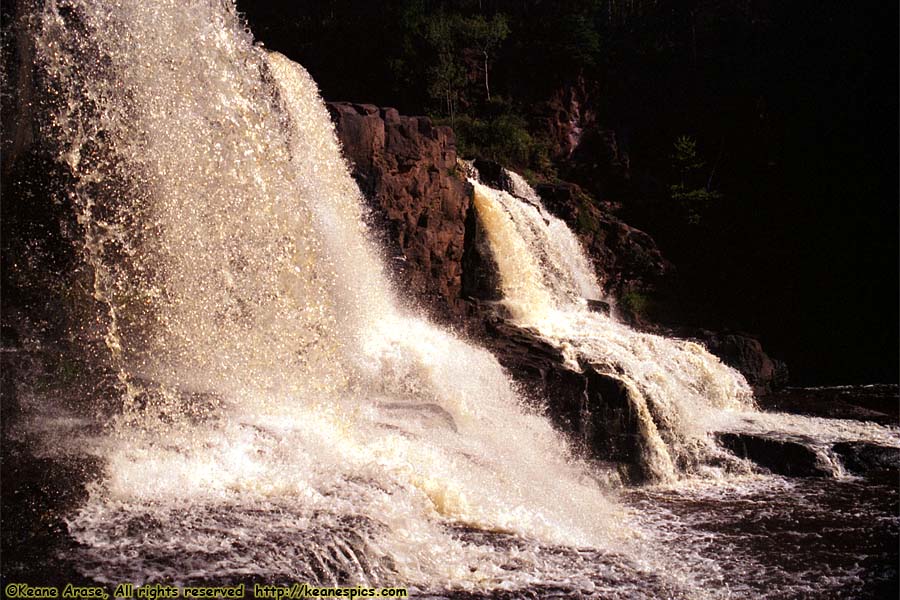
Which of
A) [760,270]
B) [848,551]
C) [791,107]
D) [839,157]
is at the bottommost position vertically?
[848,551]

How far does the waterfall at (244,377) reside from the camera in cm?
496

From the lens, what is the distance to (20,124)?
678cm

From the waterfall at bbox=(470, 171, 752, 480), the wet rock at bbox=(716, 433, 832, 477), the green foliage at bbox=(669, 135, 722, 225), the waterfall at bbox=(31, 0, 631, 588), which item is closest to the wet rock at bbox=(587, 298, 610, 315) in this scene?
the waterfall at bbox=(470, 171, 752, 480)

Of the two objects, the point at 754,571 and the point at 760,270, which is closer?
the point at 754,571

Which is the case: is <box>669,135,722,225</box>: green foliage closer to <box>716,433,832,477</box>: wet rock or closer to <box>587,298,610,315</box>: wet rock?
<box>587,298,610,315</box>: wet rock

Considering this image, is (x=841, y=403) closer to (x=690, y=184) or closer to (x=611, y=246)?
(x=611, y=246)

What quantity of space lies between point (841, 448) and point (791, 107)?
55.3 ft

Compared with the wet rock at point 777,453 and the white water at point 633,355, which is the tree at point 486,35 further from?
the wet rock at point 777,453

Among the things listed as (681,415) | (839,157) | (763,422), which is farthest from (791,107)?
(681,415)

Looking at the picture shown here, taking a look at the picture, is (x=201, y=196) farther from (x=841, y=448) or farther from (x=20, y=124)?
(x=841, y=448)

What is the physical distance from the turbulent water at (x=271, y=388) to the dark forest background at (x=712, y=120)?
9.17 meters

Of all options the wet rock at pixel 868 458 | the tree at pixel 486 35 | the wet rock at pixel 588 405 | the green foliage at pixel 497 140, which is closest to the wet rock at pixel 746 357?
the wet rock at pixel 868 458

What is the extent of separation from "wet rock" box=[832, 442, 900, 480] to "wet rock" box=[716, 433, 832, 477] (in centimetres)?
43

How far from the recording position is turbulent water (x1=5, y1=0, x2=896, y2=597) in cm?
504
